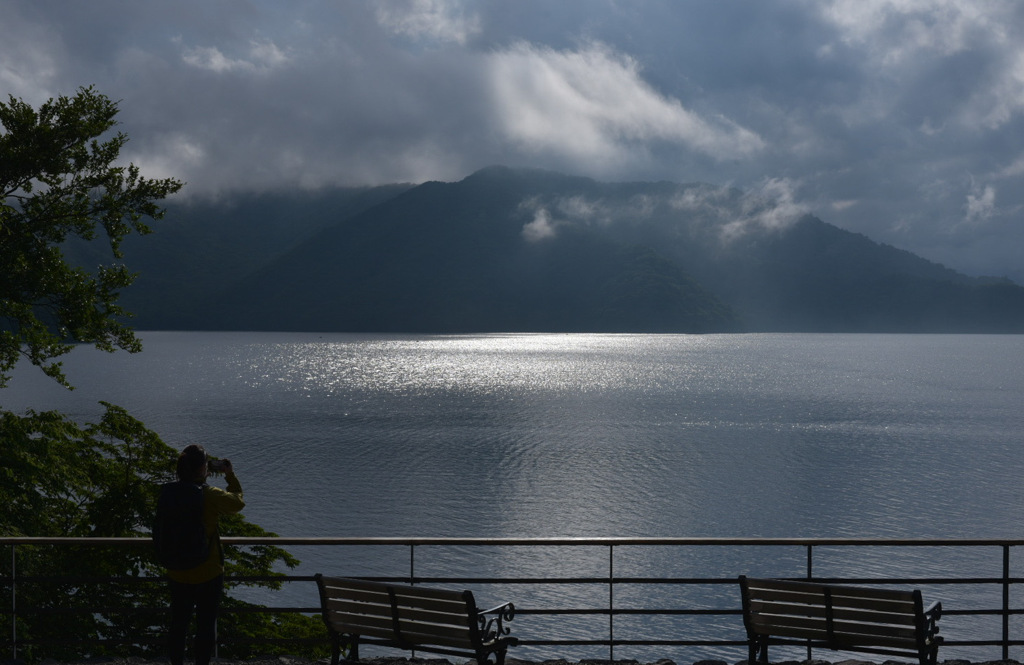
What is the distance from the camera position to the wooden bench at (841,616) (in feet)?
21.3

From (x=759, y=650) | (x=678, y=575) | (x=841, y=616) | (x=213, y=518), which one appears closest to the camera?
(x=213, y=518)

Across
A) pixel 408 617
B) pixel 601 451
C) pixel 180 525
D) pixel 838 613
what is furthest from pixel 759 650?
pixel 601 451

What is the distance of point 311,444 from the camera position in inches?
3194

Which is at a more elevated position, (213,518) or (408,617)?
(213,518)

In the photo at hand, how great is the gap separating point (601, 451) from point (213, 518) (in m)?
72.9

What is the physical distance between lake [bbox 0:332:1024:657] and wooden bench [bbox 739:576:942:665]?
124 feet

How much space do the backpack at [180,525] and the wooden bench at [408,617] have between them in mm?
917

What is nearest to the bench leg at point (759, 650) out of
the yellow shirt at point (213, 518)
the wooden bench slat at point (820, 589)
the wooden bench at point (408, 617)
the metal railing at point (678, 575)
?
the wooden bench slat at point (820, 589)

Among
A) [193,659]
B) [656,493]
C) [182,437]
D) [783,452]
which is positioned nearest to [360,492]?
[656,493]

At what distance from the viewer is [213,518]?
20.4ft

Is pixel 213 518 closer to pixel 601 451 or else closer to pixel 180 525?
pixel 180 525

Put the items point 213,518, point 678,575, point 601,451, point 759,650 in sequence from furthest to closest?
1. point 601,451
2. point 678,575
3. point 759,650
4. point 213,518

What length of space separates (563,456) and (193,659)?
69.0m

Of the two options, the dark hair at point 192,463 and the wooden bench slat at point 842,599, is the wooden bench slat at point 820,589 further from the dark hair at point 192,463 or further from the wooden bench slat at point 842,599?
the dark hair at point 192,463
